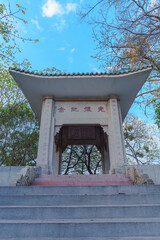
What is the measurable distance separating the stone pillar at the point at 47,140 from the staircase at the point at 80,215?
8.33ft

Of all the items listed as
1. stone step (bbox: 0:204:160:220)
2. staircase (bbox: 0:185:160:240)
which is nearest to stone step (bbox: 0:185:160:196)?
staircase (bbox: 0:185:160:240)

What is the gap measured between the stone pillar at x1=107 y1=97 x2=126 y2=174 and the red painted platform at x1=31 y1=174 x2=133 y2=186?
823mm

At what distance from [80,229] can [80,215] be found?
0.37 metres

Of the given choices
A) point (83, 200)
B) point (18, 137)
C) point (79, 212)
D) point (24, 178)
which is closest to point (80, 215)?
point (79, 212)

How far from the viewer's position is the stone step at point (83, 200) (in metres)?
2.51

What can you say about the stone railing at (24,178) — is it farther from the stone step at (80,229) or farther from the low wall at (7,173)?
the stone step at (80,229)

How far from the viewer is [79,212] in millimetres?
2188

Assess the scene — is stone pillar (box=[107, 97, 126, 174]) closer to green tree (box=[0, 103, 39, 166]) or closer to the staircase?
the staircase

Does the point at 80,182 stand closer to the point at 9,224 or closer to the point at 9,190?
the point at 9,190

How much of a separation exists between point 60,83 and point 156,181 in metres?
4.43

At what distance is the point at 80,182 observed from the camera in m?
4.48

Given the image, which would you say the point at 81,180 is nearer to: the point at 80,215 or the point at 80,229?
the point at 80,215

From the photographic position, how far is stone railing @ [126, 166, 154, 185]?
366cm

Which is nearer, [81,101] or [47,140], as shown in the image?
[47,140]
